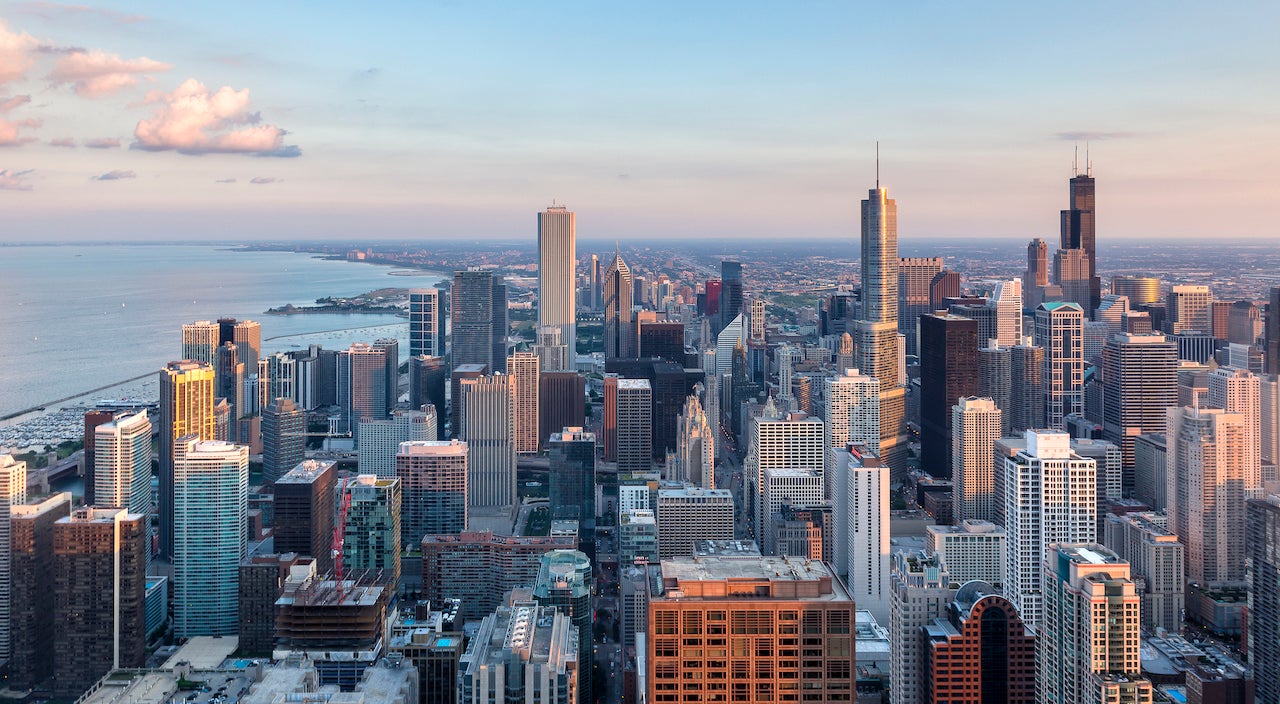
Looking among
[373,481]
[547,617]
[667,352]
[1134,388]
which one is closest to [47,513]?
[373,481]

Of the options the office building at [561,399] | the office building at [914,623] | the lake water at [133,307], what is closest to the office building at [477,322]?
the office building at [561,399]

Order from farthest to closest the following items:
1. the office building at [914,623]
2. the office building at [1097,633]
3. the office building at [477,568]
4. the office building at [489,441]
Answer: the office building at [489,441] < the office building at [477,568] < the office building at [914,623] < the office building at [1097,633]

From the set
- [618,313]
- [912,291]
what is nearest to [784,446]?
[912,291]

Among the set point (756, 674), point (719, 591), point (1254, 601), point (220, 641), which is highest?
point (719, 591)

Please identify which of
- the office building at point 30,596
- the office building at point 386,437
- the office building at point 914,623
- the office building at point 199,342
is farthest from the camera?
the office building at point 199,342

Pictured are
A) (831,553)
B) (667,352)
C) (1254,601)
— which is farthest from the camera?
(667,352)

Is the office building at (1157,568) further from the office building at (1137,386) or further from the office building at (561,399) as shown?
the office building at (561,399)

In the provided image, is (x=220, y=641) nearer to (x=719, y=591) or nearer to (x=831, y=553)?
(x=831, y=553)
